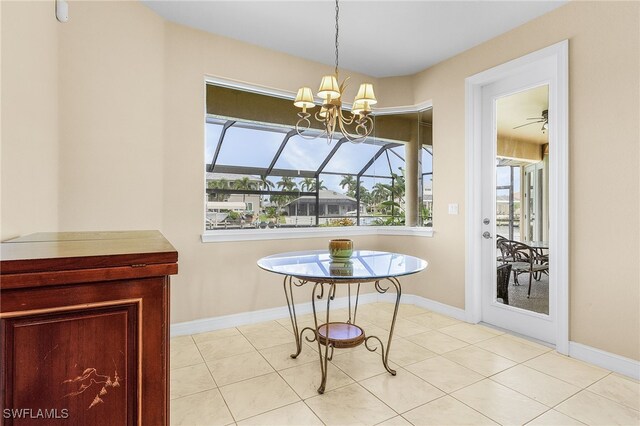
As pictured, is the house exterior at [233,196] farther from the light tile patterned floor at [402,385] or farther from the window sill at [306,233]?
the light tile patterned floor at [402,385]

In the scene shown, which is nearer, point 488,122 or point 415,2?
point 415,2

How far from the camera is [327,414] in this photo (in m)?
1.85

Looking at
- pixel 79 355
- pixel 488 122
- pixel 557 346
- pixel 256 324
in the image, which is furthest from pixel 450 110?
pixel 79 355

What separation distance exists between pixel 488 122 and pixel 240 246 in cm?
278

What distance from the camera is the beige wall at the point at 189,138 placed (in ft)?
7.22

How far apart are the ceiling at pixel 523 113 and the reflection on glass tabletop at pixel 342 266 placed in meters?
1.67

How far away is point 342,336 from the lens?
2445mm

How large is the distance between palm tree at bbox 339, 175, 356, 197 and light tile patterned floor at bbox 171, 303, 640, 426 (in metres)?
1.82

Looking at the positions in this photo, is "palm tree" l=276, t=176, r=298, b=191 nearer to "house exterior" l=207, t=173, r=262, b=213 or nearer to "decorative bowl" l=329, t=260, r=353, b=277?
"house exterior" l=207, t=173, r=262, b=213

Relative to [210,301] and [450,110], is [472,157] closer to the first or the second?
[450,110]

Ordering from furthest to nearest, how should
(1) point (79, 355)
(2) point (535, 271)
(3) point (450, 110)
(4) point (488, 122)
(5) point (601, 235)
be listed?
1. (3) point (450, 110)
2. (4) point (488, 122)
3. (2) point (535, 271)
4. (5) point (601, 235)
5. (1) point (79, 355)

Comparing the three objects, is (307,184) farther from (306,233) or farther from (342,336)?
(342,336)

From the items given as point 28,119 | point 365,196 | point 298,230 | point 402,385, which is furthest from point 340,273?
point 365,196

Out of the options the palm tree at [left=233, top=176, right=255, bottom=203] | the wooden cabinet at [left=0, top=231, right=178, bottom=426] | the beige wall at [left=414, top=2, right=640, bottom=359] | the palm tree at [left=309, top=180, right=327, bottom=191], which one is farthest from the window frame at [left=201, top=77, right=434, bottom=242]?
the wooden cabinet at [left=0, top=231, right=178, bottom=426]
